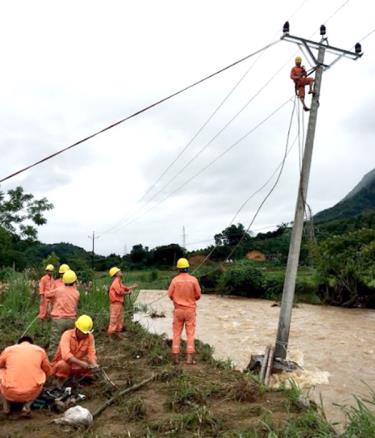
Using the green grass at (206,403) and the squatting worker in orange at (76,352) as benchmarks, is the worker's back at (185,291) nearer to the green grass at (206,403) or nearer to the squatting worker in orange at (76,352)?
the green grass at (206,403)

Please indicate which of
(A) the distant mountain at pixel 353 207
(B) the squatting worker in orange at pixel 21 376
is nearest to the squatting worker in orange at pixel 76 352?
(B) the squatting worker in orange at pixel 21 376

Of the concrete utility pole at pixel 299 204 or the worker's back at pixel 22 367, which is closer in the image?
the worker's back at pixel 22 367

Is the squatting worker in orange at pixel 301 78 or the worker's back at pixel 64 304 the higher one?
the squatting worker in orange at pixel 301 78

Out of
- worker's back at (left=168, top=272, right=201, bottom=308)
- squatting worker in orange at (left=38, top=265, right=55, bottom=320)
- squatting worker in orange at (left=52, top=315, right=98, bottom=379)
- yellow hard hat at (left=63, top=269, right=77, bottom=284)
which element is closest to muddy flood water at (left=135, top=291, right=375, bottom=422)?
worker's back at (left=168, top=272, right=201, bottom=308)

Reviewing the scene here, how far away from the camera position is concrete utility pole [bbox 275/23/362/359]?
1016cm

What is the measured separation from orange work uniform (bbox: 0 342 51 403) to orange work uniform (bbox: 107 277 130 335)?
189 inches

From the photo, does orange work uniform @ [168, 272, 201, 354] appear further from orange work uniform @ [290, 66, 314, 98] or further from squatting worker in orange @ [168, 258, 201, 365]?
orange work uniform @ [290, 66, 314, 98]

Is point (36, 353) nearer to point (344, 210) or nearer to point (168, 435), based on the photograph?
point (168, 435)

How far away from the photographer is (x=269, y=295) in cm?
2828

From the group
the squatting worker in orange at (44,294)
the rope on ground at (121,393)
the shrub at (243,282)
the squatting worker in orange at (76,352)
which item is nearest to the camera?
the rope on ground at (121,393)

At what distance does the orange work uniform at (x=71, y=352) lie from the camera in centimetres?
707

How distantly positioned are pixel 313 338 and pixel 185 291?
7.79 m

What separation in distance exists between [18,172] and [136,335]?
23.6ft

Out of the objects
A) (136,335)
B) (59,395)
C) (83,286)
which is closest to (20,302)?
(83,286)
